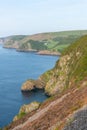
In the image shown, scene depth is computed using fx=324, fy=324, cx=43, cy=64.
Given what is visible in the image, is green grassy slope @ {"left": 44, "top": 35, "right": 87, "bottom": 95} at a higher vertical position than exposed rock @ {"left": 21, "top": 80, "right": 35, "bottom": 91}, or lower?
higher

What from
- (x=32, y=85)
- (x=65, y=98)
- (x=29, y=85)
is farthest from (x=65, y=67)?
(x=65, y=98)

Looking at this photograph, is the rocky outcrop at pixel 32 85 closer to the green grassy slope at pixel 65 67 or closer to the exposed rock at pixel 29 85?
the exposed rock at pixel 29 85

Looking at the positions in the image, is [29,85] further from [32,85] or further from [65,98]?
[65,98]

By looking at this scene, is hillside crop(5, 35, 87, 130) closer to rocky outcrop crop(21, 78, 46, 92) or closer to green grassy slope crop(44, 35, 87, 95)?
green grassy slope crop(44, 35, 87, 95)

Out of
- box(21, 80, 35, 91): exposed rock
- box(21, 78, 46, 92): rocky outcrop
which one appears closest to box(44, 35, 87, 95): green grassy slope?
box(21, 78, 46, 92): rocky outcrop

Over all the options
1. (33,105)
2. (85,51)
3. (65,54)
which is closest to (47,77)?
(65,54)

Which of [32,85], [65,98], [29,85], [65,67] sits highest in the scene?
[65,98]

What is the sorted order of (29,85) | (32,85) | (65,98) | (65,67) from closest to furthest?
(65,98)
(65,67)
(29,85)
(32,85)

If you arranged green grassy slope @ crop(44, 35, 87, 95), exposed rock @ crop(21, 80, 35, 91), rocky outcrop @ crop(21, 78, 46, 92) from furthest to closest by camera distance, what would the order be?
exposed rock @ crop(21, 80, 35, 91), rocky outcrop @ crop(21, 78, 46, 92), green grassy slope @ crop(44, 35, 87, 95)

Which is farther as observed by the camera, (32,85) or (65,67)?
(32,85)
